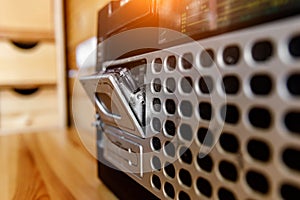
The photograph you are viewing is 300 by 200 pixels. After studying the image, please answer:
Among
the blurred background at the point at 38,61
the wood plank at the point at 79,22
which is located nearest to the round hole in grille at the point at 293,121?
the wood plank at the point at 79,22

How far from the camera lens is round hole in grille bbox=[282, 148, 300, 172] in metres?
0.21

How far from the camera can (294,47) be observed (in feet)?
0.69

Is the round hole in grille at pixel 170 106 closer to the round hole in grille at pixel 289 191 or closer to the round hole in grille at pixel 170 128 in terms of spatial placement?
Answer: the round hole in grille at pixel 170 128

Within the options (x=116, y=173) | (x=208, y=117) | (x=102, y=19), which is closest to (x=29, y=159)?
(x=116, y=173)

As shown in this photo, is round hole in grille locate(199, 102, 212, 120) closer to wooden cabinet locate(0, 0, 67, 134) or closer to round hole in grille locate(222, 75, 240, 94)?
round hole in grille locate(222, 75, 240, 94)

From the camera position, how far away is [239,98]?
0.83 feet

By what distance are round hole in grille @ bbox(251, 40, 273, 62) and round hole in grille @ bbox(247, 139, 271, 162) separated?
3.1 inches

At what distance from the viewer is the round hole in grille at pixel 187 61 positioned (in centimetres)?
31

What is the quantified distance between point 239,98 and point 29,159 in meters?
0.93

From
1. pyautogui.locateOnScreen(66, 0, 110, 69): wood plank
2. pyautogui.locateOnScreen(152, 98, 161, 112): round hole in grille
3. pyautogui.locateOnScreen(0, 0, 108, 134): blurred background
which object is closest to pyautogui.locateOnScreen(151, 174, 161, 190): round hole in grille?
pyautogui.locateOnScreen(152, 98, 161, 112): round hole in grille

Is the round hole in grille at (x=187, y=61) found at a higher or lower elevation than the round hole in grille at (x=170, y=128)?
higher

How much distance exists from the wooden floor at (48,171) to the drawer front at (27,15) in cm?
67

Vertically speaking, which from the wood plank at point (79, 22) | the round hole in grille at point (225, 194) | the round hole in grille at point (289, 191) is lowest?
the round hole in grille at point (225, 194)

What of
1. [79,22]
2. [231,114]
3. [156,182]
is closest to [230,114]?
[231,114]
